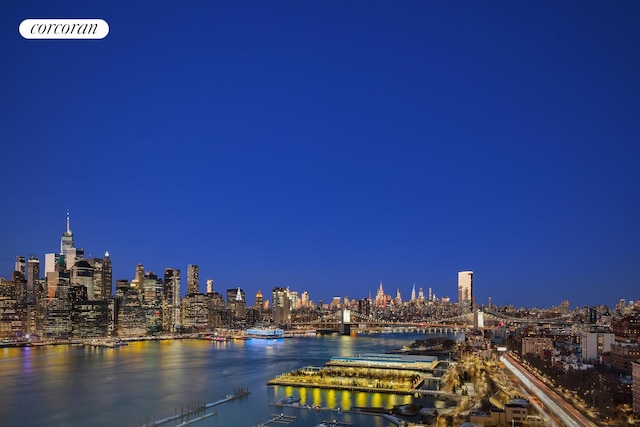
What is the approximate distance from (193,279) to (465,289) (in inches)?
515

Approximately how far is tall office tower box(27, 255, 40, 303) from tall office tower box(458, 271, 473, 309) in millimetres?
17226

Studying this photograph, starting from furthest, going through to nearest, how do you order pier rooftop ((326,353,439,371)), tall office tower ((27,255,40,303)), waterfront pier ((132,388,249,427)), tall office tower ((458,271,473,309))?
tall office tower ((458,271,473,309))
tall office tower ((27,255,40,303))
pier rooftop ((326,353,439,371))
waterfront pier ((132,388,249,427))

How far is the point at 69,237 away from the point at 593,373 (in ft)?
65.6

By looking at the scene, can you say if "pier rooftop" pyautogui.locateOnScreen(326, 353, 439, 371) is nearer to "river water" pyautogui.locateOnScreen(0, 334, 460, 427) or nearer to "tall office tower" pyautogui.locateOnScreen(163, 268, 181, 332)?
"river water" pyautogui.locateOnScreen(0, 334, 460, 427)

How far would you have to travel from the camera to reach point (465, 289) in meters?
26.0

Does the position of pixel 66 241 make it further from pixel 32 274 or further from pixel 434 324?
pixel 434 324

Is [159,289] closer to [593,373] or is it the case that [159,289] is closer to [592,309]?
[592,309]

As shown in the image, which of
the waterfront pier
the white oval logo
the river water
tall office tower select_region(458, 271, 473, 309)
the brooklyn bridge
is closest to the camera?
the white oval logo

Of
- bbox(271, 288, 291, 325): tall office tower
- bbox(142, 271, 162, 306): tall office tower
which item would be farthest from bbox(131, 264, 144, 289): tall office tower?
bbox(271, 288, 291, 325): tall office tower

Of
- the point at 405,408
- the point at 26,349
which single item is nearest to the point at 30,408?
the point at 405,408

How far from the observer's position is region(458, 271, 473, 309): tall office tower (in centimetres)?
2527

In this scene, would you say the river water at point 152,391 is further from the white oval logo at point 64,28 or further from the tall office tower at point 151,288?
the tall office tower at point 151,288

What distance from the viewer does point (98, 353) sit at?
13477 millimetres

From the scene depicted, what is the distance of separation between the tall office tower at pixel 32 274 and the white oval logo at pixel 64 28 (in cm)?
1961
